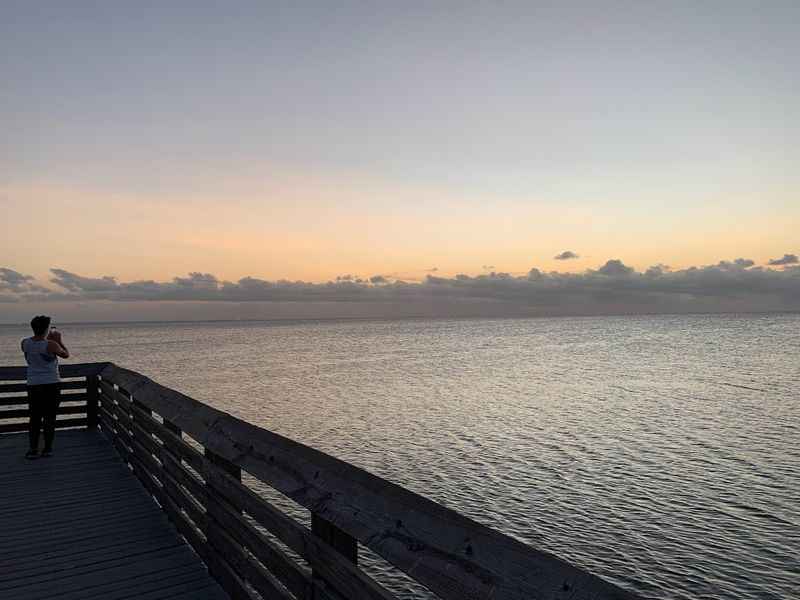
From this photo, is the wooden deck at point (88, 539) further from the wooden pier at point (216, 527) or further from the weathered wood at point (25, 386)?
the weathered wood at point (25, 386)

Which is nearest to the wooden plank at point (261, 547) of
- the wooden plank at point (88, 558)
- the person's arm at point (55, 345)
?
the wooden plank at point (88, 558)

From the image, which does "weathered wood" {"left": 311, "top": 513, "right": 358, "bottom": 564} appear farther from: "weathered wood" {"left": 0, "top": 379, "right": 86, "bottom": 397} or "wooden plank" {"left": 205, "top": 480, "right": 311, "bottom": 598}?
"weathered wood" {"left": 0, "top": 379, "right": 86, "bottom": 397}

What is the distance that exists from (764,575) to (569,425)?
16309 millimetres

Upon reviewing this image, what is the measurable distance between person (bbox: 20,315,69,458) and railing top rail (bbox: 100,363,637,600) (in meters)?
6.55

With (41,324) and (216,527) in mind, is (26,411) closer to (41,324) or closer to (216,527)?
(41,324)

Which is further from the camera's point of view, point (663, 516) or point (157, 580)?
point (663, 516)

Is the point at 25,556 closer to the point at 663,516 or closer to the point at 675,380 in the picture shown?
the point at 663,516

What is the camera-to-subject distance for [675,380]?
1874 inches

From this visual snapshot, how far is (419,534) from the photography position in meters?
2.26

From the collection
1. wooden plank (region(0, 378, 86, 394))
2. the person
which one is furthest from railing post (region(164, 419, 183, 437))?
wooden plank (region(0, 378, 86, 394))

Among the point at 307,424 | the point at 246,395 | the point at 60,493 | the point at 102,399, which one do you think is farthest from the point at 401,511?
the point at 246,395

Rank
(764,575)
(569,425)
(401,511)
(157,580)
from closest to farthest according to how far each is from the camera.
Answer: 1. (401,511)
2. (157,580)
3. (764,575)
4. (569,425)

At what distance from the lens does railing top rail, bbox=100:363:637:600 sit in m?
1.77

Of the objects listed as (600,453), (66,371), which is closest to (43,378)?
(66,371)
